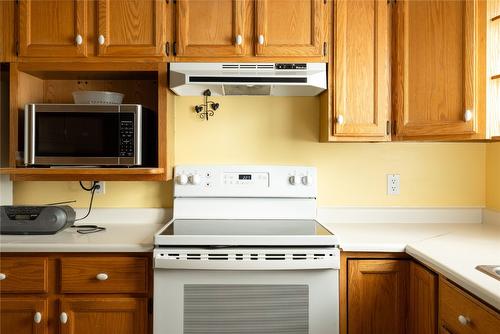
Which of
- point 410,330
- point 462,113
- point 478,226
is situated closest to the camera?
point 410,330

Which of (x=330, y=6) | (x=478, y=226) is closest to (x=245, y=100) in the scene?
(x=330, y=6)

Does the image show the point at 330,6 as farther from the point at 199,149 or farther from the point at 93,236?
the point at 93,236

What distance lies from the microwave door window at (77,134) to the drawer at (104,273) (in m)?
0.51

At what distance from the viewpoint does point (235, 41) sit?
6.39 feet

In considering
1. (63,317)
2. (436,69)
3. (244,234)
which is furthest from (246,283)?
(436,69)

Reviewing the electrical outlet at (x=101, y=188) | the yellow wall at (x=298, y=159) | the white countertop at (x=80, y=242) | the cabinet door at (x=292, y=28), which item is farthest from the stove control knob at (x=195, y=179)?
the cabinet door at (x=292, y=28)

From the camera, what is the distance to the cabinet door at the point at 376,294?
1.71m

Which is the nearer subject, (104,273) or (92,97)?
(104,273)

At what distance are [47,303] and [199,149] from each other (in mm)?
1046

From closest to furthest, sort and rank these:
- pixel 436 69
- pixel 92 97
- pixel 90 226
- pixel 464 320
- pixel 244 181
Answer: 1. pixel 464 320
2. pixel 436 69
3. pixel 92 97
4. pixel 90 226
5. pixel 244 181

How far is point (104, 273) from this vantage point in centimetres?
172

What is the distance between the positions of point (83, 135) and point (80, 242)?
519 mm

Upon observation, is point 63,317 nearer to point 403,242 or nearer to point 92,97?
point 92,97

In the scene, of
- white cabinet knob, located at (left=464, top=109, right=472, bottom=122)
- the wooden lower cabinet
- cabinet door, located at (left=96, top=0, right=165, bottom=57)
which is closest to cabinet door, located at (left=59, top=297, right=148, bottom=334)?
the wooden lower cabinet
